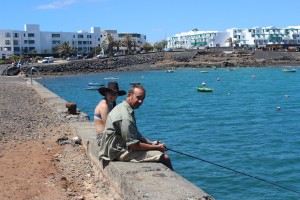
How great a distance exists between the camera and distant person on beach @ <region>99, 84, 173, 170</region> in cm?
652

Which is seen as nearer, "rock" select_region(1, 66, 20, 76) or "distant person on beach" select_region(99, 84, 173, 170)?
"distant person on beach" select_region(99, 84, 173, 170)

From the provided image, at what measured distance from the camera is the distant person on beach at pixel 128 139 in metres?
6.52

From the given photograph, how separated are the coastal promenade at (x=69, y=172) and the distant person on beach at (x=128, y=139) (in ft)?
0.49

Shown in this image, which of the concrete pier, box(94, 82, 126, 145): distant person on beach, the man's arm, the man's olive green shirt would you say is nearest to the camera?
the concrete pier

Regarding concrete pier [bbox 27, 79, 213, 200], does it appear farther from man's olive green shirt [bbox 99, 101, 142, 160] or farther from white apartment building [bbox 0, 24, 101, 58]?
white apartment building [bbox 0, 24, 101, 58]

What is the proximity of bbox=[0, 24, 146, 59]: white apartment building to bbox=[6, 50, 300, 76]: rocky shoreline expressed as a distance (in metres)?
23.8

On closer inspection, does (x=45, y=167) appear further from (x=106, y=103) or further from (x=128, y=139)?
(x=128, y=139)

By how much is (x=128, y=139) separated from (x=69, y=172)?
264cm

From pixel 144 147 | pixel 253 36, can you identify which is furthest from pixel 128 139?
pixel 253 36

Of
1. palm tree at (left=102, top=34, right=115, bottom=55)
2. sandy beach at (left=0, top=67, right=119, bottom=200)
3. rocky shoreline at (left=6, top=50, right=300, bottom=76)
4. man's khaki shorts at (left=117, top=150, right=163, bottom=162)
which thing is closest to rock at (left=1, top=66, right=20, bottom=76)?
rocky shoreline at (left=6, top=50, right=300, bottom=76)

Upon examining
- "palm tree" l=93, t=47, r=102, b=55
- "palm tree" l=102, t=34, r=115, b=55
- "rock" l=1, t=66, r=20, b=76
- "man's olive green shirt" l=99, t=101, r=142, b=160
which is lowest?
"rock" l=1, t=66, r=20, b=76

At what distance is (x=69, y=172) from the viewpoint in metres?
8.80

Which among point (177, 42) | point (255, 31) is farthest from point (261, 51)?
point (177, 42)

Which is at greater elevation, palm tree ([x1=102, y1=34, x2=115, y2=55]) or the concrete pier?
palm tree ([x1=102, y1=34, x2=115, y2=55])
